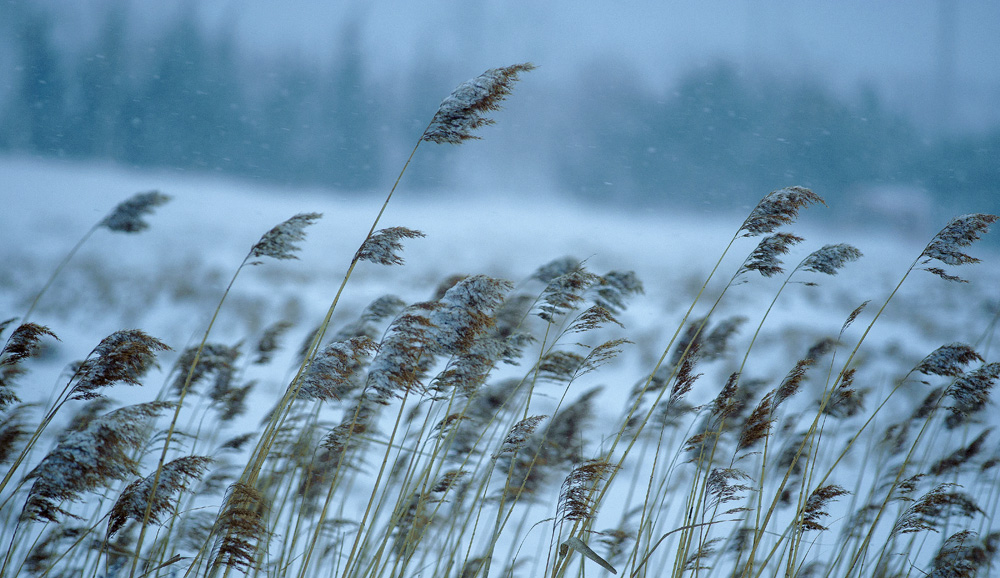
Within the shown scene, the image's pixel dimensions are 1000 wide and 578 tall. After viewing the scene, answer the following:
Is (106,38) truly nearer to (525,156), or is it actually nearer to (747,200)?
(525,156)

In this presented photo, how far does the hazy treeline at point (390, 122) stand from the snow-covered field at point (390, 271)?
198 centimetres

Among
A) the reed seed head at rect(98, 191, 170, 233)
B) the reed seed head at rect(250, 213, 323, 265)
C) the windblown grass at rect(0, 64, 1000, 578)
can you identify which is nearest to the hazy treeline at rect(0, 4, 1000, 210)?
the reed seed head at rect(98, 191, 170, 233)

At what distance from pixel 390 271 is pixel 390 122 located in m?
15.6

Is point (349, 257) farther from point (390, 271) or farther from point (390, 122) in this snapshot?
point (390, 122)

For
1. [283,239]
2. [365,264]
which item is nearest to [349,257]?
[365,264]

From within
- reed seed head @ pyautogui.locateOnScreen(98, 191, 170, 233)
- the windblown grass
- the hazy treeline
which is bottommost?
the windblown grass

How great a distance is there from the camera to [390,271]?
51.3ft

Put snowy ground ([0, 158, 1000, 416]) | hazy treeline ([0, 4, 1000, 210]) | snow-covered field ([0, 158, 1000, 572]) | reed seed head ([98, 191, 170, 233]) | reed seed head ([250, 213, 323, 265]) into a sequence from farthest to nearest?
1. hazy treeline ([0, 4, 1000, 210])
2. snowy ground ([0, 158, 1000, 416])
3. snow-covered field ([0, 158, 1000, 572])
4. reed seed head ([98, 191, 170, 233])
5. reed seed head ([250, 213, 323, 265])

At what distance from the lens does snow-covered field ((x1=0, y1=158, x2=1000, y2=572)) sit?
10430mm

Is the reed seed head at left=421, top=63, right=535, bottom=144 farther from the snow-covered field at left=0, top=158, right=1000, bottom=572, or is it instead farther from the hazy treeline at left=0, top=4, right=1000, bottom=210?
the hazy treeline at left=0, top=4, right=1000, bottom=210

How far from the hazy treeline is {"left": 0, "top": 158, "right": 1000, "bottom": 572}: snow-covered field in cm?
198

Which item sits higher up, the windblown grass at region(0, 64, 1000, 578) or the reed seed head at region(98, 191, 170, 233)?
the reed seed head at region(98, 191, 170, 233)

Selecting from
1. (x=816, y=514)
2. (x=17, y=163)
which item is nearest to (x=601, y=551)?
(x=816, y=514)

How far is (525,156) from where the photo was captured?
28562 millimetres
